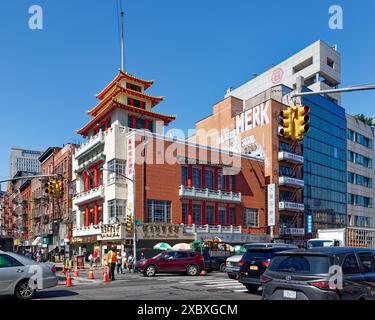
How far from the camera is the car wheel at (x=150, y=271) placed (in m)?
23.8

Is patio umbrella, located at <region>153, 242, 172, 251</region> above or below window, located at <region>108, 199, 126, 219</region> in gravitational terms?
below

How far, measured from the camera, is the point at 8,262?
1266 cm

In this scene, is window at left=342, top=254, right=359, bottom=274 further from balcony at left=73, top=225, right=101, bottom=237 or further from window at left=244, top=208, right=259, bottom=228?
window at left=244, top=208, right=259, bottom=228

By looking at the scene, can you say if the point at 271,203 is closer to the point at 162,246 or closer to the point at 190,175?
the point at 190,175

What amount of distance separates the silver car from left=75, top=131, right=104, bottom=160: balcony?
110ft

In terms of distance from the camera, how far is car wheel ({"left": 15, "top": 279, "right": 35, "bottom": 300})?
41.1 ft

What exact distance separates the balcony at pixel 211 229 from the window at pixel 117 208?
6874 millimetres

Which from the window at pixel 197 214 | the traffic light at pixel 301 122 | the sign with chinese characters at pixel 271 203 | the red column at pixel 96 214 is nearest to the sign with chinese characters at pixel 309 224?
the sign with chinese characters at pixel 271 203

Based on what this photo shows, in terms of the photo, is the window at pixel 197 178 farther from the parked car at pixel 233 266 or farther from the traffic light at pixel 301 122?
the traffic light at pixel 301 122

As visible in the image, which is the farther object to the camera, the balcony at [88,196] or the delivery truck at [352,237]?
the balcony at [88,196]

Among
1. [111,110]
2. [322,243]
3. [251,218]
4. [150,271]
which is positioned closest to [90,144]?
[111,110]

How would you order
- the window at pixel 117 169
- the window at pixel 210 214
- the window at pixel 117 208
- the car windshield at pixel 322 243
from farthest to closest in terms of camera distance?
the window at pixel 210 214
the window at pixel 117 169
the window at pixel 117 208
the car windshield at pixel 322 243

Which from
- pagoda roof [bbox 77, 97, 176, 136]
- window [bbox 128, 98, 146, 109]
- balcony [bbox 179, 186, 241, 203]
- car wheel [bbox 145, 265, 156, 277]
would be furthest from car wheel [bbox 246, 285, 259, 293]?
window [bbox 128, 98, 146, 109]

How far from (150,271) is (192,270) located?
7.86 ft
